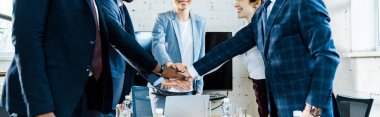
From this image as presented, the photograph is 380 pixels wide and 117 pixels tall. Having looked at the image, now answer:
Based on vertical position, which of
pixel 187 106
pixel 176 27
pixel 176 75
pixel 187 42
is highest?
pixel 176 27

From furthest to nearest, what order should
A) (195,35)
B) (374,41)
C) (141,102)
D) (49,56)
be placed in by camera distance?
(141,102) < (374,41) < (195,35) < (49,56)

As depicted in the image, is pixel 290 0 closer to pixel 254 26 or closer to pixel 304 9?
pixel 304 9

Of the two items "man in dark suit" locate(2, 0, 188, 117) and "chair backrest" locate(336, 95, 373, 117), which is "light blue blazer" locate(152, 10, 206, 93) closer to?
"chair backrest" locate(336, 95, 373, 117)

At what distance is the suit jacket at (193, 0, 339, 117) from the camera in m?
1.36

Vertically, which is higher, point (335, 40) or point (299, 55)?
point (335, 40)

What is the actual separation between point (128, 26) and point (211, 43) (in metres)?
2.87

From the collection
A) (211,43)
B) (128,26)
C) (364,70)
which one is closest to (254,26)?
(128,26)

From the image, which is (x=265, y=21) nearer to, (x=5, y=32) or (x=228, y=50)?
(x=228, y=50)

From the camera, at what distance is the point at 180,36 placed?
307 cm

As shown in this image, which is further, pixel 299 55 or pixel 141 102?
pixel 141 102

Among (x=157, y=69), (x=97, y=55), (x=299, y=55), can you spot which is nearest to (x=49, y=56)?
(x=97, y=55)

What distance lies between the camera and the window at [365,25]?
125 inches

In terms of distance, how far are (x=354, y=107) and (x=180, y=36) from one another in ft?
4.53

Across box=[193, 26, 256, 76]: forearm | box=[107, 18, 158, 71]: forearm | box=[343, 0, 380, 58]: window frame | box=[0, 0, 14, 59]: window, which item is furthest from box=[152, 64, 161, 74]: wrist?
box=[0, 0, 14, 59]: window
